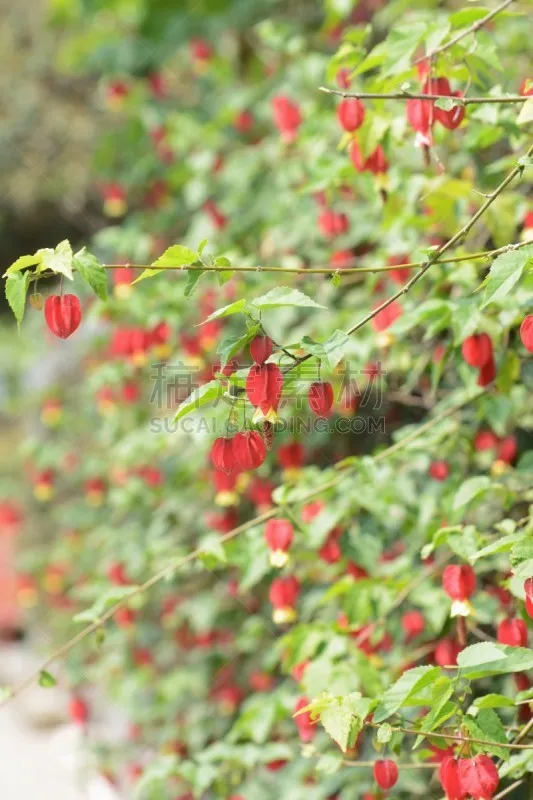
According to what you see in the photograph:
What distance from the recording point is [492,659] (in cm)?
108

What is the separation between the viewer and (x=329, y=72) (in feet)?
5.44

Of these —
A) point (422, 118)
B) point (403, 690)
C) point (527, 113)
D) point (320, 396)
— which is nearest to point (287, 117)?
point (422, 118)

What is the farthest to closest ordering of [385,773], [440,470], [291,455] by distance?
[291,455]
[440,470]
[385,773]

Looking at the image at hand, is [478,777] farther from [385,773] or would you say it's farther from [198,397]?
[198,397]

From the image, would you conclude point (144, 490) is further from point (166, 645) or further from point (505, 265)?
point (505, 265)

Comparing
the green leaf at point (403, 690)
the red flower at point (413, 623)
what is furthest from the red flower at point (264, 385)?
the red flower at point (413, 623)

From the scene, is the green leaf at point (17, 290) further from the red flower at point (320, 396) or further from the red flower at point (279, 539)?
the red flower at point (279, 539)

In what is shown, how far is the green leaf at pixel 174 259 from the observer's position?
113cm

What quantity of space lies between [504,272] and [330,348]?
233mm

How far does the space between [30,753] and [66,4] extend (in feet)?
9.70

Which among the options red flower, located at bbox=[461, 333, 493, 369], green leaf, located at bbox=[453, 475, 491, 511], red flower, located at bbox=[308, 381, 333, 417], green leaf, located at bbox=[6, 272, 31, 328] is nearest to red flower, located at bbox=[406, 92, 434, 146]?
red flower, located at bbox=[461, 333, 493, 369]

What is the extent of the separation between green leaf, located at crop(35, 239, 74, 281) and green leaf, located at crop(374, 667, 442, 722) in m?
0.65

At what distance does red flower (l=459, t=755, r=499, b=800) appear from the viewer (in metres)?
1.11

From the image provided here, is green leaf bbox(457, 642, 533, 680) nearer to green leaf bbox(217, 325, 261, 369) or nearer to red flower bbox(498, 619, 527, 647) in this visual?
red flower bbox(498, 619, 527, 647)
